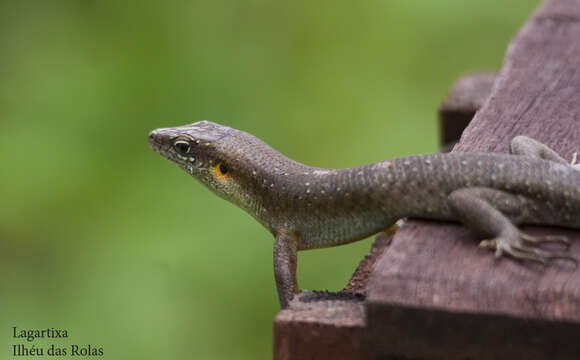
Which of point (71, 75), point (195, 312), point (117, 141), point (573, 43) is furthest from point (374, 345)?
point (71, 75)

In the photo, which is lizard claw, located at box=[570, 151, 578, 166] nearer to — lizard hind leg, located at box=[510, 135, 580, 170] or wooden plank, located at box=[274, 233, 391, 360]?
lizard hind leg, located at box=[510, 135, 580, 170]

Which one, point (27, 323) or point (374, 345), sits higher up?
point (374, 345)

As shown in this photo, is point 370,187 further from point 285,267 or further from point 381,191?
point 285,267

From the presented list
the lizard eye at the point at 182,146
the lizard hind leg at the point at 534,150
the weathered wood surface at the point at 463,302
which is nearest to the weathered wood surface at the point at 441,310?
the weathered wood surface at the point at 463,302

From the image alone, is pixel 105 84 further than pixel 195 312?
Yes

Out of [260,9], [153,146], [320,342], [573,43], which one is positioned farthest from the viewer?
[260,9]

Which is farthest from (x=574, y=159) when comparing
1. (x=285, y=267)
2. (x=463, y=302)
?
(x=463, y=302)

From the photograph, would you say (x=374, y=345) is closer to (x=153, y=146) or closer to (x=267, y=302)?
(x=153, y=146)
